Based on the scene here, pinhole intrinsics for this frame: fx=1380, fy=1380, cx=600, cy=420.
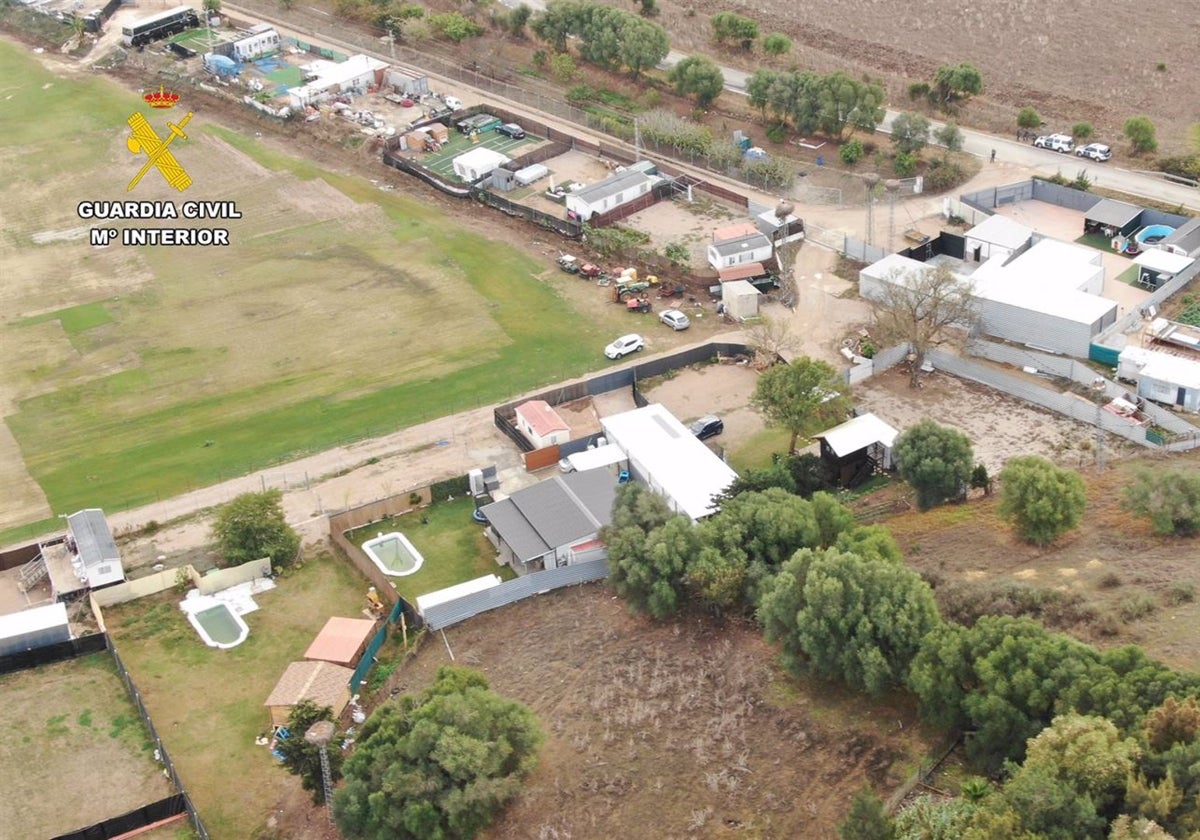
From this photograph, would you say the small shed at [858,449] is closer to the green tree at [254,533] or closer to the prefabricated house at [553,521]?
Result: the prefabricated house at [553,521]

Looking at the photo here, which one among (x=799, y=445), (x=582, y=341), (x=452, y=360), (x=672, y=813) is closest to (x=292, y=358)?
(x=452, y=360)

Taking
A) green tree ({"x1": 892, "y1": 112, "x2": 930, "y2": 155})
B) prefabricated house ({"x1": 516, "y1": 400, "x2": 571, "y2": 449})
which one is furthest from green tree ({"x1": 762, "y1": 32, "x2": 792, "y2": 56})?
prefabricated house ({"x1": 516, "y1": 400, "x2": 571, "y2": 449})

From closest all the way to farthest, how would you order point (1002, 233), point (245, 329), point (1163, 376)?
point (1163, 376), point (1002, 233), point (245, 329)

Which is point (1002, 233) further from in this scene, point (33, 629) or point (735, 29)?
point (33, 629)

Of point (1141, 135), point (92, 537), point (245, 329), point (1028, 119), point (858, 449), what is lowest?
point (245, 329)

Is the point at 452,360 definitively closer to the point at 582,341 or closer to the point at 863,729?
the point at 582,341

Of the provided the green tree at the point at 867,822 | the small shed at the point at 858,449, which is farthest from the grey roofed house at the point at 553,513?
the green tree at the point at 867,822

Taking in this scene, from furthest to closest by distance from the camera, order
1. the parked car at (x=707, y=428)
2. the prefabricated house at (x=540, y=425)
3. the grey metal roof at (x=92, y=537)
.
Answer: the parked car at (x=707, y=428) < the prefabricated house at (x=540, y=425) < the grey metal roof at (x=92, y=537)

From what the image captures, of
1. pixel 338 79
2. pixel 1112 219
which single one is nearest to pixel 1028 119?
pixel 1112 219
